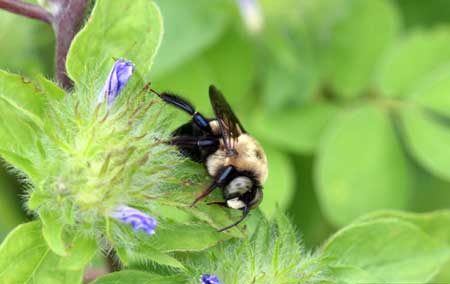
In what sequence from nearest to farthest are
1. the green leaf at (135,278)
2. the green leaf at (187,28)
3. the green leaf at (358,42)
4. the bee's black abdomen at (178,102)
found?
the green leaf at (135,278), the bee's black abdomen at (178,102), the green leaf at (187,28), the green leaf at (358,42)

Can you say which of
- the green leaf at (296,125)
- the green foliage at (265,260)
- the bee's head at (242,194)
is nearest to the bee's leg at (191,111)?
the bee's head at (242,194)

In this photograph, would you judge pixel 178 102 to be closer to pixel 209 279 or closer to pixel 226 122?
pixel 226 122

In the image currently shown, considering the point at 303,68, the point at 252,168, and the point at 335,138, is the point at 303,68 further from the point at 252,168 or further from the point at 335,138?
the point at 252,168

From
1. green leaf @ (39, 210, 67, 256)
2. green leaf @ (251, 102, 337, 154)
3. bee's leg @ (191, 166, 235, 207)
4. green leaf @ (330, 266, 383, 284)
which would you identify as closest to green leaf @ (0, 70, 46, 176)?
green leaf @ (39, 210, 67, 256)

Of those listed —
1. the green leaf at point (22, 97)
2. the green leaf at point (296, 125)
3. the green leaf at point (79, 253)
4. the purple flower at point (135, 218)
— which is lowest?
the green leaf at point (296, 125)

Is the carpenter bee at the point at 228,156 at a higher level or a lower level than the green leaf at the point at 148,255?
higher

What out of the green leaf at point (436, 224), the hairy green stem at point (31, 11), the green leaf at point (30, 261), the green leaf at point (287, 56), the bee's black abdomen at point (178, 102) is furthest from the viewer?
the green leaf at point (287, 56)

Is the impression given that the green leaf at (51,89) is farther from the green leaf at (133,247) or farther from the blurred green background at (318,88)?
the blurred green background at (318,88)

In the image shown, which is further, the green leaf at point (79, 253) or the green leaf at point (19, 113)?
the green leaf at point (19, 113)
